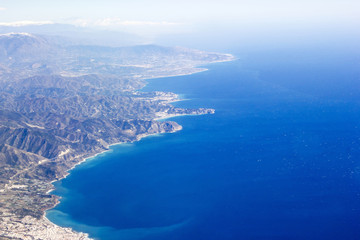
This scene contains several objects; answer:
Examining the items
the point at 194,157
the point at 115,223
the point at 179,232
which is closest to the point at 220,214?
the point at 179,232

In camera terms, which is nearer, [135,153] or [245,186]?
[245,186]

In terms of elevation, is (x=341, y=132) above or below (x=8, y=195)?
above

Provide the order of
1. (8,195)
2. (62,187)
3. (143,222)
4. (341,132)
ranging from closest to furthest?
(143,222)
(8,195)
(62,187)
(341,132)

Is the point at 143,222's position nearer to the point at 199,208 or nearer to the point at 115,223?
the point at 115,223

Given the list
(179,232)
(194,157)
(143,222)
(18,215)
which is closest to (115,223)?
(143,222)

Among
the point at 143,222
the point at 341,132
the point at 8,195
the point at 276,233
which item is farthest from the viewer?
the point at 341,132

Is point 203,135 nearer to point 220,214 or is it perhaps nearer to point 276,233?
point 220,214

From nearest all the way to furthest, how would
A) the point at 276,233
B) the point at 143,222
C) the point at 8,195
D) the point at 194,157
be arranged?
the point at 276,233 < the point at 143,222 < the point at 8,195 < the point at 194,157

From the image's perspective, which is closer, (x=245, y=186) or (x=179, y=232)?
(x=179, y=232)

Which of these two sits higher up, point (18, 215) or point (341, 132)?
point (341, 132)
